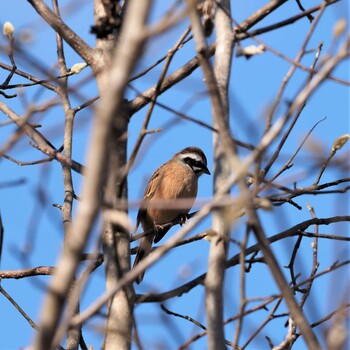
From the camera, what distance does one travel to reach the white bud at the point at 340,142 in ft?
13.5

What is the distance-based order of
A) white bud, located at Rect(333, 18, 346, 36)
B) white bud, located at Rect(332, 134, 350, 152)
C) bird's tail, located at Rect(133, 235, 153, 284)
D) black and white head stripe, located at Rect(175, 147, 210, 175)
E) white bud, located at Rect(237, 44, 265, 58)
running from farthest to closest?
black and white head stripe, located at Rect(175, 147, 210, 175)
bird's tail, located at Rect(133, 235, 153, 284)
white bud, located at Rect(332, 134, 350, 152)
white bud, located at Rect(237, 44, 265, 58)
white bud, located at Rect(333, 18, 346, 36)

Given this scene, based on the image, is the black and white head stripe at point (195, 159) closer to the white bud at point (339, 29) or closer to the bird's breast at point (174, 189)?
the bird's breast at point (174, 189)

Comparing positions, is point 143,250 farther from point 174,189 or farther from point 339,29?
point 339,29

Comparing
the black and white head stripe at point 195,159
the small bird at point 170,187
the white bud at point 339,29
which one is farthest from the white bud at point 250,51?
the black and white head stripe at point 195,159

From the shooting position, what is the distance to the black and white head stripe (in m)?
8.38

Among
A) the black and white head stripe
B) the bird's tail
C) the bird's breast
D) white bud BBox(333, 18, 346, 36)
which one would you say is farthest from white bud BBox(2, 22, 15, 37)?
the black and white head stripe

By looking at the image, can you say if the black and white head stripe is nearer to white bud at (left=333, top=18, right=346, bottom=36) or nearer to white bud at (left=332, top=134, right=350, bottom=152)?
white bud at (left=332, top=134, right=350, bottom=152)

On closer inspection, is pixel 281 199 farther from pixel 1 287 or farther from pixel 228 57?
pixel 1 287

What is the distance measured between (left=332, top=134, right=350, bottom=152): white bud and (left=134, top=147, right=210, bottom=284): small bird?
11.4 feet

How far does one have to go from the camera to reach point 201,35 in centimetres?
273

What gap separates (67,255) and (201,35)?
124 cm

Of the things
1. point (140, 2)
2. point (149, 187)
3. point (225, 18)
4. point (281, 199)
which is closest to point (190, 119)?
point (225, 18)

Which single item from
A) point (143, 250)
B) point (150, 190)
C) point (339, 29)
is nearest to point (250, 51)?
point (339, 29)

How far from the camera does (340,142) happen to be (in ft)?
13.6
